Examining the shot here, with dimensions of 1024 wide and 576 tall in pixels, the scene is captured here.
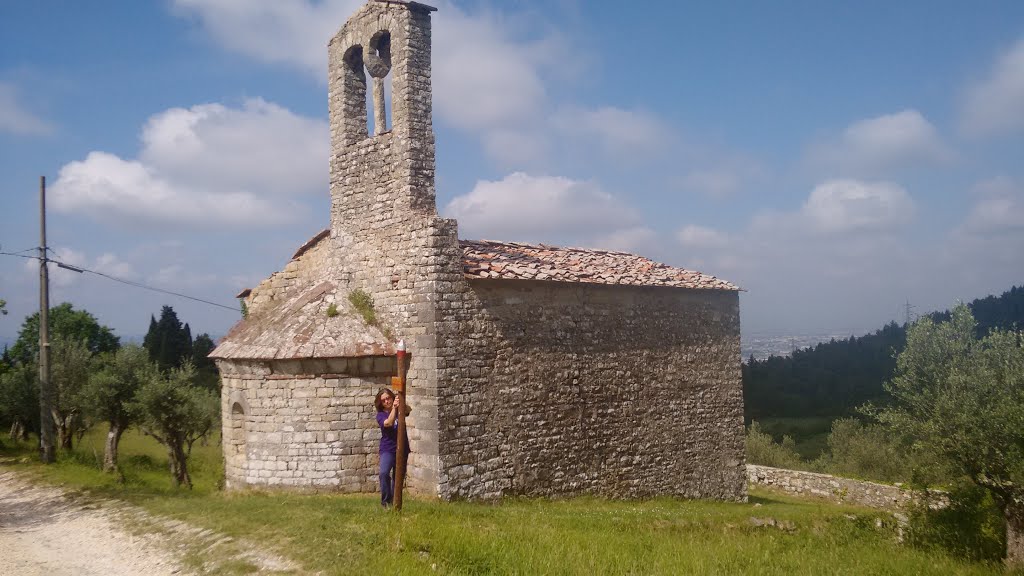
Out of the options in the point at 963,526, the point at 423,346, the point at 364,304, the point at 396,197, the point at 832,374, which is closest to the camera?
the point at 423,346

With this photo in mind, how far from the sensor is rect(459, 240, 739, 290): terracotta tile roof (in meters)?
13.2

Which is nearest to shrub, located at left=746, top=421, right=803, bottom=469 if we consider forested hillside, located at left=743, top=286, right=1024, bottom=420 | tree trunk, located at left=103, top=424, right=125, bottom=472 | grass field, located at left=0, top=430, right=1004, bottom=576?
forested hillside, located at left=743, top=286, right=1024, bottom=420

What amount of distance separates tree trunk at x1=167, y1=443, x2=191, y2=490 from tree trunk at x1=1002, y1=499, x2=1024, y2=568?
18.7 meters

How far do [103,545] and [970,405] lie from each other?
42.3 ft

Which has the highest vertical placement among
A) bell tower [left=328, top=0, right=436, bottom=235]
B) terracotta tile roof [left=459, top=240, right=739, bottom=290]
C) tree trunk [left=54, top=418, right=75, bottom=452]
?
bell tower [left=328, top=0, right=436, bottom=235]

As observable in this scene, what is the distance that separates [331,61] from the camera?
1430cm

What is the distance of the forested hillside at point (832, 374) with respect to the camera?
45.2 meters

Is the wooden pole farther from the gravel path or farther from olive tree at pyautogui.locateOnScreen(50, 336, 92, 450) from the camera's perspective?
olive tree at pyautogui.locateOnScreen(50, 336, 92, 450)

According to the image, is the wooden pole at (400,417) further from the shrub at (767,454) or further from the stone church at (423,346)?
the shrub at (767,454)

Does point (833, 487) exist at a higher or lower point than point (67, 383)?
lower

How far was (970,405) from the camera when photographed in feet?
34.4

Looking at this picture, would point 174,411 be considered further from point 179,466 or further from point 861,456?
point 861,456

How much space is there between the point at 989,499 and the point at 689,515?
19.2 ft

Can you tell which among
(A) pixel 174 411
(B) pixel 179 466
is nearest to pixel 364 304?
(A) pixel 174 411
